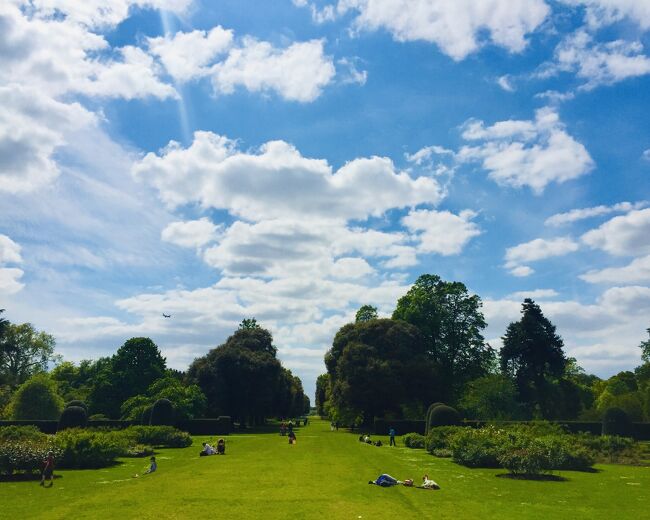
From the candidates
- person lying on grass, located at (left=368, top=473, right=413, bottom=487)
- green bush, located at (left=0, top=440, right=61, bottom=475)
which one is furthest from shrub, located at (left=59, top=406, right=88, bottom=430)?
person lying on grass, located at (left=368, top=473, right=413, bottom=487)

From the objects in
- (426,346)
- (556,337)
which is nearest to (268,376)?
(426,346)

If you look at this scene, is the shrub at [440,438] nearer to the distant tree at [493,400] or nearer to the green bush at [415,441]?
the green bush at [415,441]

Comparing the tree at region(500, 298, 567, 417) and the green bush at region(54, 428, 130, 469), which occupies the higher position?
the tree at region(500, 298, 567, 417)

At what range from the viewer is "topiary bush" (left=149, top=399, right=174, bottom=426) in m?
48.0

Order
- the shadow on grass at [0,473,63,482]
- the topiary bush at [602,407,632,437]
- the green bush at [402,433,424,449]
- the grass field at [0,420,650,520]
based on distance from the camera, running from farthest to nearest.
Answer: the topiary bush at [602,407,632,437]
the green bush at [402,433,424,449]
the shadow on grass at [0,473,63,482]
the grass field at [0,420,650,520]

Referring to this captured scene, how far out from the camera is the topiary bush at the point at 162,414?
157 ft

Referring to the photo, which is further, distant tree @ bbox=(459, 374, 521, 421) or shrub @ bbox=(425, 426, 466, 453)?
distant tree @ bbox=(459, 374, 521, 421)

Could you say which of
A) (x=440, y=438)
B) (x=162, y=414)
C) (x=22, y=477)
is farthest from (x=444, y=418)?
(x=22, y=477)

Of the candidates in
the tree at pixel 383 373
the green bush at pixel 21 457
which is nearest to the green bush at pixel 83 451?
the green bush at pixel 21 457

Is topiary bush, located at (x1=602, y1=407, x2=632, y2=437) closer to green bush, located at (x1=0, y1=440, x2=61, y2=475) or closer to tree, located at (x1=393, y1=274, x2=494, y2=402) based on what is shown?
tree, located at (x1=393, y1=274, x2=494, y2=402)

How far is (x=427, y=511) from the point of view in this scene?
16891mm

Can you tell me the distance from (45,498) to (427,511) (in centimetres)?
1320

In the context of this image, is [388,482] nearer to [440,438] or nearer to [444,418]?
[440,438]

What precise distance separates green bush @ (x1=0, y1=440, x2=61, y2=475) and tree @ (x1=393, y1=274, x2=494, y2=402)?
52.8 meters
